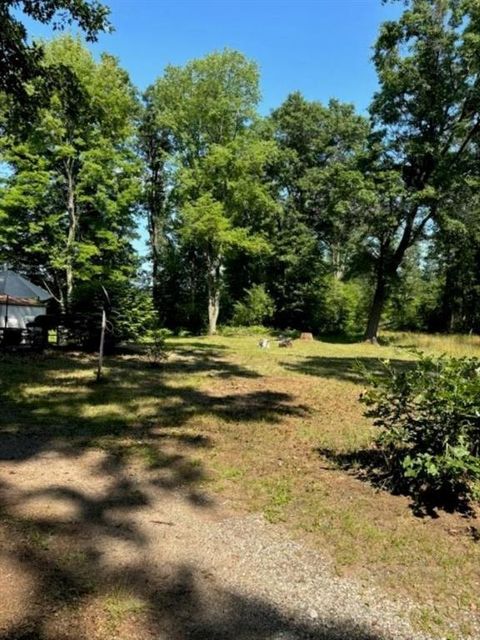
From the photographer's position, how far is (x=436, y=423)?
12.5 ft

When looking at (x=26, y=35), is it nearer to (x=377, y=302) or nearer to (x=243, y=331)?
(x=377, y=302)

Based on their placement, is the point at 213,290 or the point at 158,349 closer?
the point at 158,349

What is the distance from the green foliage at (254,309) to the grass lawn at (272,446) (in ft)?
57.3

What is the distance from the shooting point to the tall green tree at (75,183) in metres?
17.4

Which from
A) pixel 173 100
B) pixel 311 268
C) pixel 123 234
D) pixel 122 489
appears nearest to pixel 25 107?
pixel 122 489

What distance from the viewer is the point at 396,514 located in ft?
11.9

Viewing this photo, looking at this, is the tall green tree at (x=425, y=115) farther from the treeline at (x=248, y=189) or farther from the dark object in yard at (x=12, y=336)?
the dark object in yard at (x=12, y=336)

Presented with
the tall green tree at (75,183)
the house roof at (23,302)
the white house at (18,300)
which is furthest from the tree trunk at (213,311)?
the house roof at (23,302)

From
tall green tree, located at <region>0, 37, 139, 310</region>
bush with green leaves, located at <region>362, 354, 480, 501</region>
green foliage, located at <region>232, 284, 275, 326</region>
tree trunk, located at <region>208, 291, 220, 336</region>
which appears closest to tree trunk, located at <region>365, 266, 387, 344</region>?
green foliage, located at <region>232, 284, 275, 326</region>

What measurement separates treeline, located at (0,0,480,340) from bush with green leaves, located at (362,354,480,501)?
7015mm

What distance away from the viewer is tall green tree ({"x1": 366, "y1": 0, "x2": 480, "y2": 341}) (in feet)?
61.7

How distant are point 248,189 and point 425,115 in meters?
9.32

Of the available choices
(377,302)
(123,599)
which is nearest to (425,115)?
(377,302)

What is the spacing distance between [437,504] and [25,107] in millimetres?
8017
